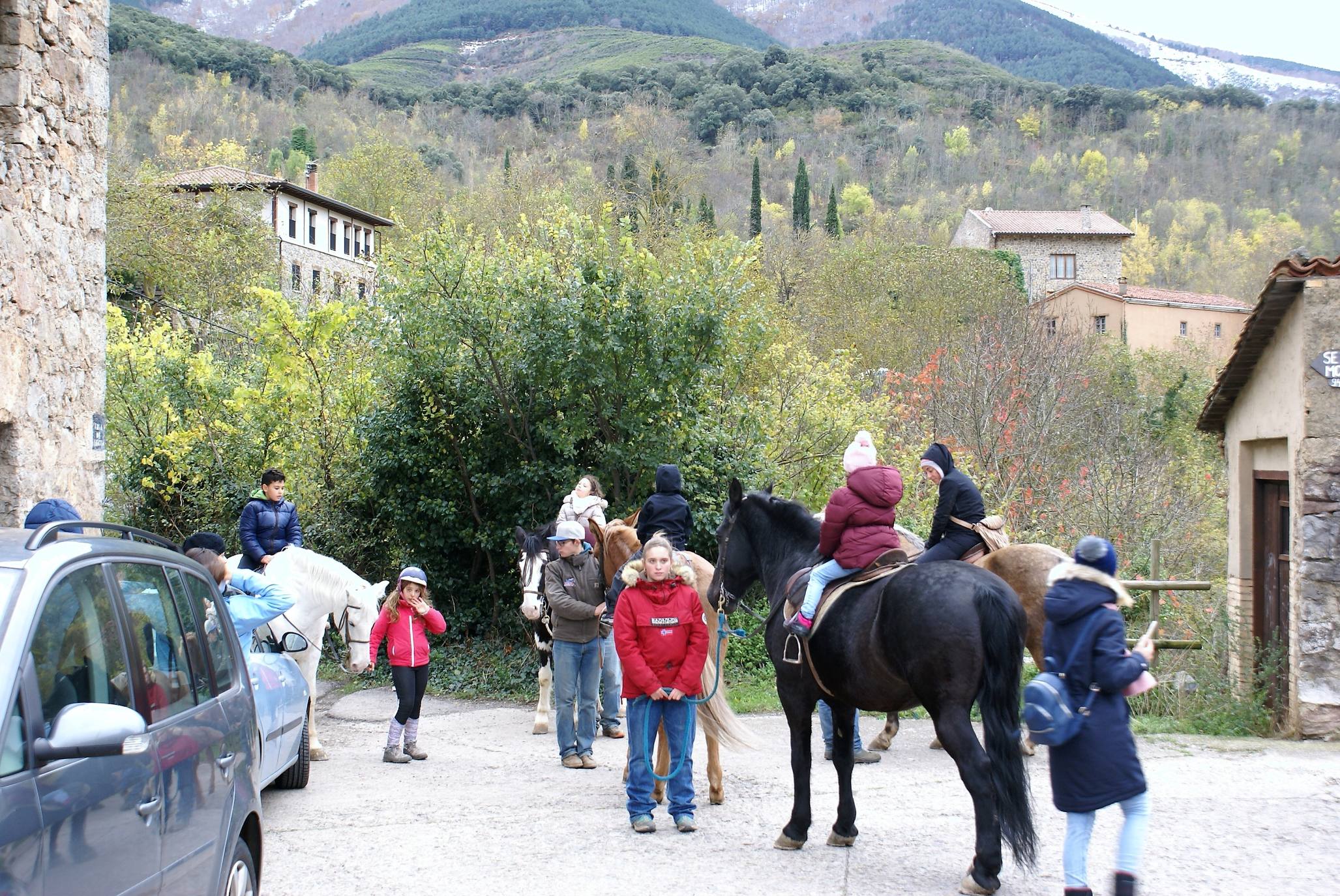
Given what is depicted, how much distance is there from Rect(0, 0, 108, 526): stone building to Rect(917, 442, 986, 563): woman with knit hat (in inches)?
274

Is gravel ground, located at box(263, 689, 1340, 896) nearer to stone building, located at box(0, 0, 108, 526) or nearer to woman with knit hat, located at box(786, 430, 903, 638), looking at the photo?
woman with knit hat, located at box(786, 430, 903, 638)

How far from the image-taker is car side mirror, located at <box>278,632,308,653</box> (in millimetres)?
8502

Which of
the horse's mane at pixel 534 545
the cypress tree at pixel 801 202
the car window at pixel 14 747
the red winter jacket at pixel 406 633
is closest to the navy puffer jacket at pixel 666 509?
the horse's mane at pixel 534 545

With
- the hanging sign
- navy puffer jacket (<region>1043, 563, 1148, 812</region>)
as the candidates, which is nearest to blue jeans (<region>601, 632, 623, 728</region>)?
navy puffer jacket (<region>1043, 563, 1148, 812</region>)

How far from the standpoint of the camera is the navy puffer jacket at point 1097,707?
15.5ft

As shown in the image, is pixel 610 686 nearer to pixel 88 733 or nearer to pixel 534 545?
pixel 534 545

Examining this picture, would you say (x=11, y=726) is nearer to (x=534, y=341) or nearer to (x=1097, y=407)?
(x=534, y=341)

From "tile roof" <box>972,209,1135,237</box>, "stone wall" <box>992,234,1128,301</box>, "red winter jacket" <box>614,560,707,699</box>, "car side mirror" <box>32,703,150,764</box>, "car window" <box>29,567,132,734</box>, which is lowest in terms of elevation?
"red winter jacket" <box>614,560,707,699</box>

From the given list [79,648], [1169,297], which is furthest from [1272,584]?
Result: [1169,297]

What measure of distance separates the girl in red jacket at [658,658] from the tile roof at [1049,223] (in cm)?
7626

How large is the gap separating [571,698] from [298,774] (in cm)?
215

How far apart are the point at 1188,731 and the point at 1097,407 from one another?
66.7 feet

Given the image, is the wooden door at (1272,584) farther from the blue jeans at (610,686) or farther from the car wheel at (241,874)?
the car wheel at (241,874)

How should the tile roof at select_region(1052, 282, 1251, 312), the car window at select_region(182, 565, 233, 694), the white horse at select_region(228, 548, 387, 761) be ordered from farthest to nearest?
the tile roof at select_region(1052, 282, 1251, 312) → the white horse at select_region(228, 548, 387, 761) → the car window at select_region(182, 565, 233, 694)
